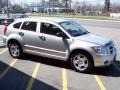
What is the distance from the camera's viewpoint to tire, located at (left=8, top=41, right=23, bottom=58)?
12323 mm

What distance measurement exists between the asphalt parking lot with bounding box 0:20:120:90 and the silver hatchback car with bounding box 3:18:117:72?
0.40 m

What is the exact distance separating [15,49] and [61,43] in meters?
2.51

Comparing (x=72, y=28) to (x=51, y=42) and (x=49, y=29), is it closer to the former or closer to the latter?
(x=49, y=29)

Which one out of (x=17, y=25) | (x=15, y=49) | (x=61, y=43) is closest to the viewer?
(x=61, y=43)

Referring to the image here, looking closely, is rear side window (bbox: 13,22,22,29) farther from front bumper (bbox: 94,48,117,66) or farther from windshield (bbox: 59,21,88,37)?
front bumper (bbox: 94,48,117,66)

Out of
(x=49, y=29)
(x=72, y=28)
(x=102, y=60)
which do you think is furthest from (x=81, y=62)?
(x=49, y=29)

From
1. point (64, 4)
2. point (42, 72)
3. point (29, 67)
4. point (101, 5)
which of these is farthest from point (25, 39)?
point (64, 4)

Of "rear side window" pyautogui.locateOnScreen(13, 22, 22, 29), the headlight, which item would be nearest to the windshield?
the headlight

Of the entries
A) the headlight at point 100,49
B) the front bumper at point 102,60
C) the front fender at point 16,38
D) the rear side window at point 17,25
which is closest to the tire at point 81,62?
the front bumper at point 102,60

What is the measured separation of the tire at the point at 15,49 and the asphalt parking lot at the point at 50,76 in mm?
260

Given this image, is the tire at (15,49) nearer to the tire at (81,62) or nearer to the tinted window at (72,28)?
the tinted window at (72,28)

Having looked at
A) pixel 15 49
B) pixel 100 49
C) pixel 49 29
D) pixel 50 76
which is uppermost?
pixel 49 29

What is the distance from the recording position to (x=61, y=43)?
1076 centimetres

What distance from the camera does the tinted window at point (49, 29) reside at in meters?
11.1
